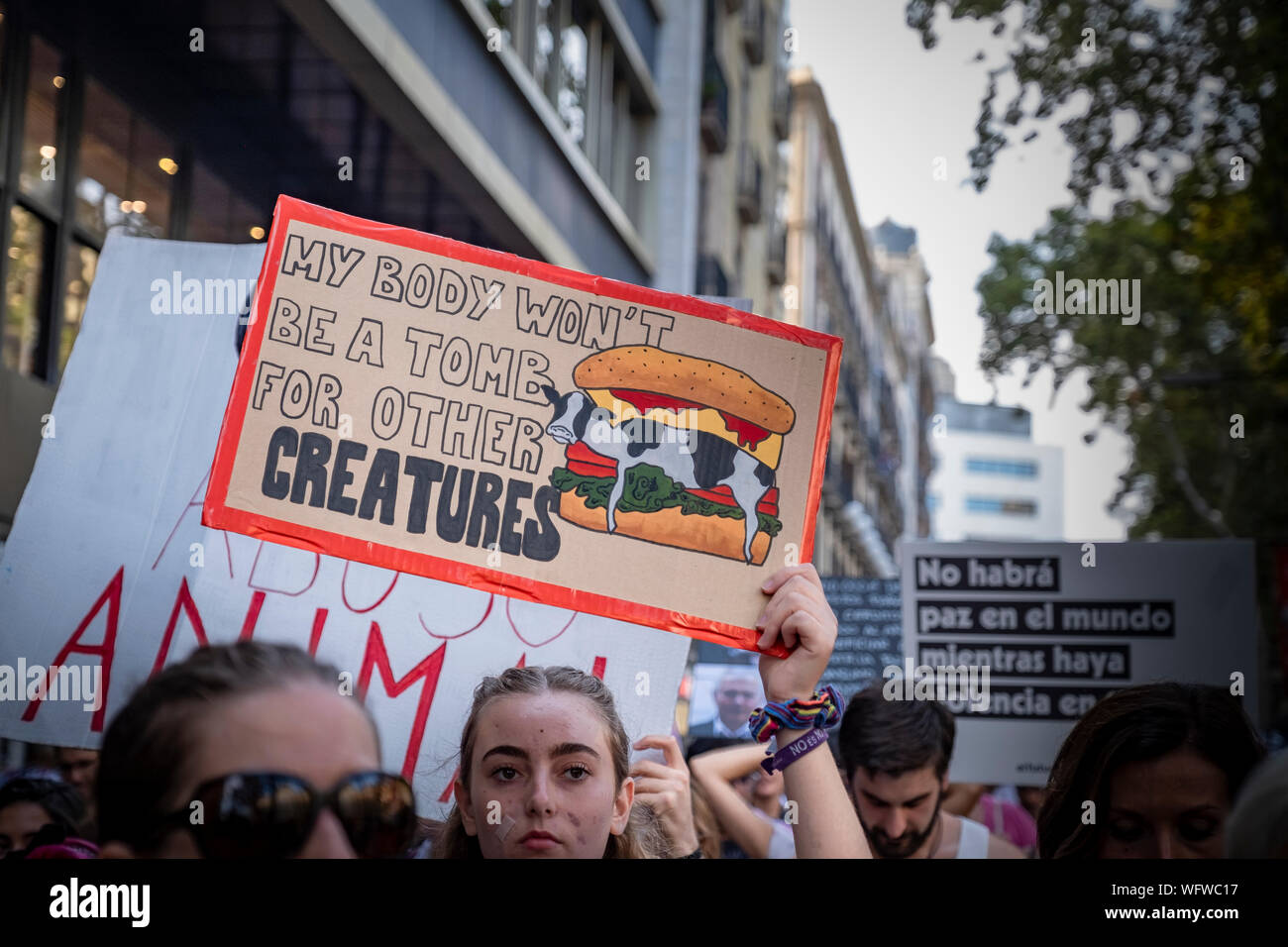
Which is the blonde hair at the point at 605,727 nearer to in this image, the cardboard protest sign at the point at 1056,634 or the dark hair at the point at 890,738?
the dark hair at the point at 890,738

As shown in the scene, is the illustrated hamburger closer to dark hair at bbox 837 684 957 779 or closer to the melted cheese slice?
the melted cheese slice

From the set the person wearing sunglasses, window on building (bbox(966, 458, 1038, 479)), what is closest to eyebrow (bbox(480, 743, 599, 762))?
the person wearing sunglasses

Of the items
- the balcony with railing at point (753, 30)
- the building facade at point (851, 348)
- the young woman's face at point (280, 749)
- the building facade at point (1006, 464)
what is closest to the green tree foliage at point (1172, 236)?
the building facade at point (1006, 464)

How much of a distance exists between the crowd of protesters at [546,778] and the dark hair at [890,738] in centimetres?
19

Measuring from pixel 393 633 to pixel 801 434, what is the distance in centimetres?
121

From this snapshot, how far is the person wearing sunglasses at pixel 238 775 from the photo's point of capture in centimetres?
180

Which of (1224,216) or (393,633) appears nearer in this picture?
(393,633)

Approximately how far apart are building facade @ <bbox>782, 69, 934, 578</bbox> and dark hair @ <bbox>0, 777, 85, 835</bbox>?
1561 centimetres

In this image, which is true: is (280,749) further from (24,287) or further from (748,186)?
(748,186)

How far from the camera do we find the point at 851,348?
2559 centimetres

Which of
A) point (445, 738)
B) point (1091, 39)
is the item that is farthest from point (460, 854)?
point (1091, 39)

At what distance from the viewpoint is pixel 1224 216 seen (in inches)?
339
